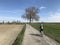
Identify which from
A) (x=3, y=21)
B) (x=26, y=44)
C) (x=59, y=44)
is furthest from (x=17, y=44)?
(x=3, y=21)

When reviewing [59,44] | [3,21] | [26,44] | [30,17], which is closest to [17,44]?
[26,44]

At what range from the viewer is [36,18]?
4749 inches

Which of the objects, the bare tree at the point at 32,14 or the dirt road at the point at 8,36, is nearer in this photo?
the dirt road at the point at 8,36

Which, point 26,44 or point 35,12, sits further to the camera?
point 35,12

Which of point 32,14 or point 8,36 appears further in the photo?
point 32,14

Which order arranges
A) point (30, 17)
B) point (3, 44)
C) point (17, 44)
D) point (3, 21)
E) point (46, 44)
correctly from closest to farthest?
1. point (17, 44)
2. point (46, 44)
3. point (3, 44)
4. point (3, 21)
5. point (30, 17)

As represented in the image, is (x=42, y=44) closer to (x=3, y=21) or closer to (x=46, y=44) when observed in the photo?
(x=46, y=44)

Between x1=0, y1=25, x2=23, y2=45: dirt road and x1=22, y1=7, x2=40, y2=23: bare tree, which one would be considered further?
x1=22, y1=7, x2=40, y2=23: bare tree

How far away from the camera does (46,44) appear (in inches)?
525

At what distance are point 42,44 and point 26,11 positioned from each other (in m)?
111

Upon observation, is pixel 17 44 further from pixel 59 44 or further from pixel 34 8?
pixel 34 8

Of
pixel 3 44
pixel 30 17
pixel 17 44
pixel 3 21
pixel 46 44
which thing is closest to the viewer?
pixel 17 44

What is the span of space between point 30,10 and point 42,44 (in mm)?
107864

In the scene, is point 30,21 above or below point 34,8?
below
